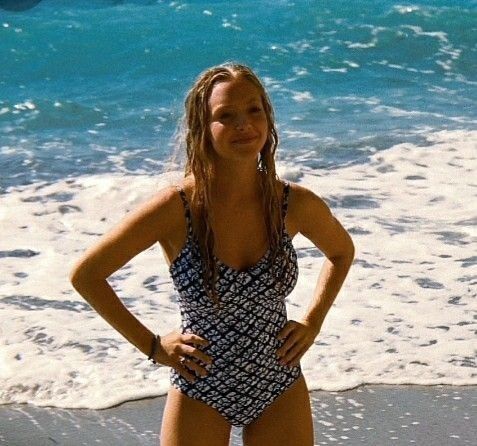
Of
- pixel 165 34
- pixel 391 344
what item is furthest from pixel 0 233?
pixel 165 34

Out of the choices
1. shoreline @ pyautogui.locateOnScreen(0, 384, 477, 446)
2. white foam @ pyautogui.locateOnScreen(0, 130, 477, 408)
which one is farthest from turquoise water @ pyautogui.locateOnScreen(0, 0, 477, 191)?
shoreline @ pyautogui.locateOnScreen(0, 384, 477, 446)

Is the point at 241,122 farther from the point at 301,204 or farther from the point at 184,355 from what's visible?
the point at 184,355

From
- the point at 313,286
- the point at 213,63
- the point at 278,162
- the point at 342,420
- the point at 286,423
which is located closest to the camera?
the point at 286,423

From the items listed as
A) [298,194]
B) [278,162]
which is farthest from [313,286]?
[278,162]

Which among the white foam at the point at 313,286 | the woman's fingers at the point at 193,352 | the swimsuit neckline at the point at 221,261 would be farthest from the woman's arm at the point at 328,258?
the white foam at the point at 313,286

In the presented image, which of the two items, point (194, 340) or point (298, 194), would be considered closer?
point (194, 340)

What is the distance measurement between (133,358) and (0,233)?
2.80m

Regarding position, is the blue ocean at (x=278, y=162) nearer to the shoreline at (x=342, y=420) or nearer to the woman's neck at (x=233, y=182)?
the shoreline at (x=342, y=420)

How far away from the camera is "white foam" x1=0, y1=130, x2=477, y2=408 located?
18.1ft

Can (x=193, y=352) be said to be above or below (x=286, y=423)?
above

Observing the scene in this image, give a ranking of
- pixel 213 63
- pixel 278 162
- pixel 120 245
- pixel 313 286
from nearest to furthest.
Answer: pixel 120 245
pixel 313 286
pixel 278 162
pixel 213 63

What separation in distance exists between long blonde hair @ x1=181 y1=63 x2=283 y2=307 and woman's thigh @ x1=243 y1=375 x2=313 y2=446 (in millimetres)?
328

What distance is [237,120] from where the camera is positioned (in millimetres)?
3156

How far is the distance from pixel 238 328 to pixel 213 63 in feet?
43.8
